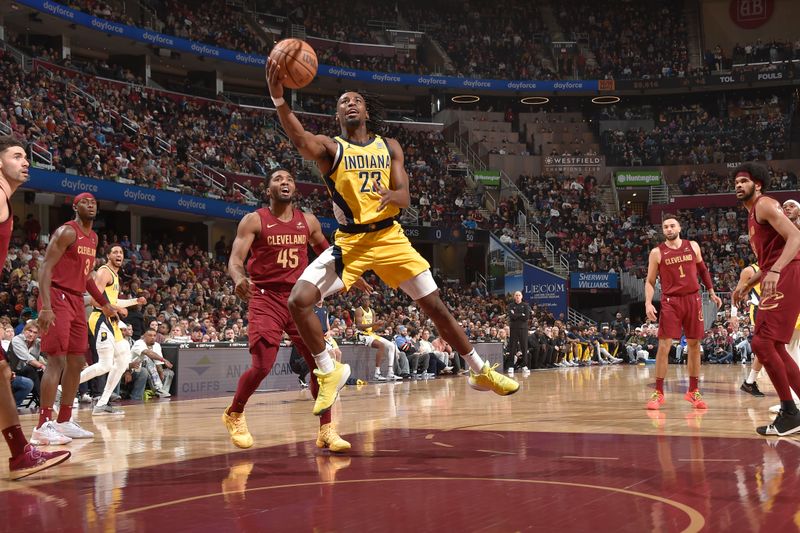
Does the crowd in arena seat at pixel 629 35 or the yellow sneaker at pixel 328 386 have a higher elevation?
the crowd in arena seat at pixel 629 35

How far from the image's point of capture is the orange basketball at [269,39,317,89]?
5281 millimetres

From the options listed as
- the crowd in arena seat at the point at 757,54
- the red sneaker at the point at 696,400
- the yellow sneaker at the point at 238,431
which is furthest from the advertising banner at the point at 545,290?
the yellow sneaker at the point at 238,431

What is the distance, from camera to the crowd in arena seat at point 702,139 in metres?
38.1

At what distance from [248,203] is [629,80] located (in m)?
21.3

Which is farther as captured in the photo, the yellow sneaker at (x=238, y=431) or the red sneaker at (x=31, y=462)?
the yellow sneaker at (x=238, y=431)

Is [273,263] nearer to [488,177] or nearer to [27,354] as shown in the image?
[27,354]

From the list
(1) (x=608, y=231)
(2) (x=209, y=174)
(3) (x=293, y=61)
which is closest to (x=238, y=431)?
(3) (x=293, y=61)

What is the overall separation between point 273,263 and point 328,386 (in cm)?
132

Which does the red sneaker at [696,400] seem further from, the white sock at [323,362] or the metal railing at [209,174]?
the metal railing at [209,174]

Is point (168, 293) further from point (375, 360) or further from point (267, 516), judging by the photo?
point (267, 516)

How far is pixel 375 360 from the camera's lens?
1703 centimetres

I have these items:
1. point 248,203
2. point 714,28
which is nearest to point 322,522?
point 248,203

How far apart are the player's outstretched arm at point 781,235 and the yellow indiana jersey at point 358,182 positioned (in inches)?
101

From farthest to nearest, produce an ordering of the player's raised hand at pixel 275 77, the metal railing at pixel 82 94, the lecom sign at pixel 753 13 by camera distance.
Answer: the lecom sign at pixel 753 13 < the metal railing at pixel 82 94 < the player's raised hand at pixel 275 77
